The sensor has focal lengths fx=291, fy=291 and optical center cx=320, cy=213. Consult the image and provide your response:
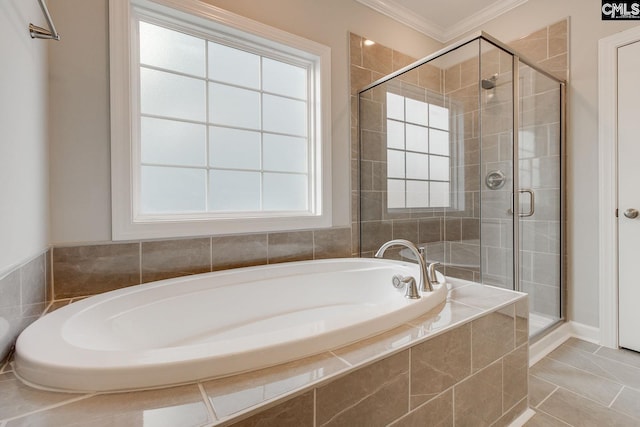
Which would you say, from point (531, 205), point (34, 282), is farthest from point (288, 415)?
point (531, 205)

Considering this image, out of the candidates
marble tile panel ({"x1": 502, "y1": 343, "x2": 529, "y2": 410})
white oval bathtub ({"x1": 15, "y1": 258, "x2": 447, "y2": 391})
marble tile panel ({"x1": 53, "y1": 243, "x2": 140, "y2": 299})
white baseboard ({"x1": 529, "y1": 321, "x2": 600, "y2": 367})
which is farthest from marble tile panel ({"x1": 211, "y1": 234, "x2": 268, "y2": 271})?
white baseboard ({"x1": 529, "y1": 321, "x2": 600, "y2": 367})

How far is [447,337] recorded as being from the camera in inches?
38.2

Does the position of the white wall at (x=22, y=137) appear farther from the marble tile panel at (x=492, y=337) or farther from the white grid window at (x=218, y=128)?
the marble tile panel at (x=492, y=337)

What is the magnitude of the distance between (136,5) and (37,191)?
3.64 feet

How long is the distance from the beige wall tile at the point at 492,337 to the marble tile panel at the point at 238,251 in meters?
1.23

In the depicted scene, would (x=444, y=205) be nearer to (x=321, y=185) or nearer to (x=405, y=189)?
(x=405, y=189)

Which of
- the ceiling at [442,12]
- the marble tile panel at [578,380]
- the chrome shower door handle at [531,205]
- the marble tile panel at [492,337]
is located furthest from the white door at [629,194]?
the marble tile panel at [492,337]

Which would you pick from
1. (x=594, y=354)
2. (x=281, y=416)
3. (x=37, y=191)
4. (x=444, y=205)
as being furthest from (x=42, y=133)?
(x=594, y=354)

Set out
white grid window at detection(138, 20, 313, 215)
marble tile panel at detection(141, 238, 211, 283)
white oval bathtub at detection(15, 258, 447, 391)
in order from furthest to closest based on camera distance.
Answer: white grid window at detection(138, 20, 313, 215), marble tile panel at detection(141, 238, 211, 283), white oval bathtub at detection(15, 258, 447, 391)

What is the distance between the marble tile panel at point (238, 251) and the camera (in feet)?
5.57

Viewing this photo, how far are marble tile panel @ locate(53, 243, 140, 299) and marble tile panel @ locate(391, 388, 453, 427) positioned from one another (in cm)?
139

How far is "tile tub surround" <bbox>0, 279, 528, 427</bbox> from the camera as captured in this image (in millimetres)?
591

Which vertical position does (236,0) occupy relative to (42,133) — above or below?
above

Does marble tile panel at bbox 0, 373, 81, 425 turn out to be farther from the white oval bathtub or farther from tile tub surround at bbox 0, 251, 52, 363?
tile tub surround at bbox 0, 251, 52, 363
